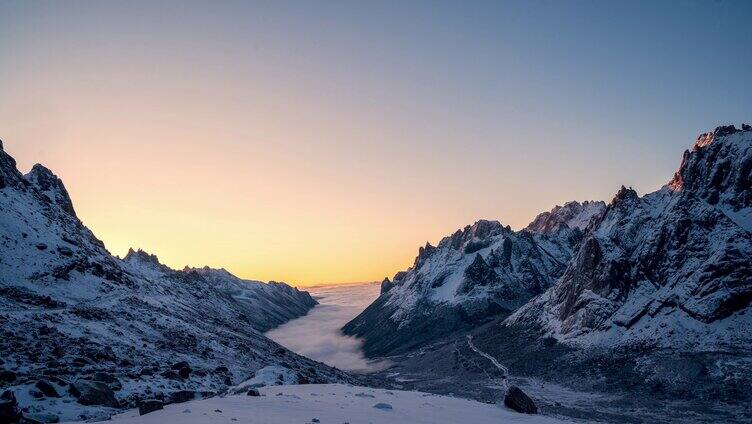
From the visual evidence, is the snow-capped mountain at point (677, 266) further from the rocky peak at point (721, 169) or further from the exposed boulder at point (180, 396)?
the exposed boulder at point (180, 396)

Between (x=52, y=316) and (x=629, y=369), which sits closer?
(x=52, y=316)

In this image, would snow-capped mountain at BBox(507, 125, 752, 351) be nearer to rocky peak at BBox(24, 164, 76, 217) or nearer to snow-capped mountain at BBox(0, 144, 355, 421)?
snow-capped mountain at BBox(0, 144, 355, 421)

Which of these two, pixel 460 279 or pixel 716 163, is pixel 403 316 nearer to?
pixel 460 279

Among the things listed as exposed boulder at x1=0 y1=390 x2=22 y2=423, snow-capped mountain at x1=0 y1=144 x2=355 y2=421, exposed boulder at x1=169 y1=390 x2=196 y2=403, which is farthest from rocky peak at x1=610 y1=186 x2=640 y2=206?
exposed boulder at x1=0 y1=390 x2=22 y2=423

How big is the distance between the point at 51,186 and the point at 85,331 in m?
62.1

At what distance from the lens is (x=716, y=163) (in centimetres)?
10138

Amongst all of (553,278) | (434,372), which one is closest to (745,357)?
(434,372)

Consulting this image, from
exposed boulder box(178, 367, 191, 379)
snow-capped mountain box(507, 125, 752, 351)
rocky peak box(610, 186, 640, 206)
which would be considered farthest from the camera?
rocky peak box(610, 186, 640, 206)

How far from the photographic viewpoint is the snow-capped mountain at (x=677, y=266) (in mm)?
82375

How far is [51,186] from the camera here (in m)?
99.4

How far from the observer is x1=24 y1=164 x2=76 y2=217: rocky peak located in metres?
96.4

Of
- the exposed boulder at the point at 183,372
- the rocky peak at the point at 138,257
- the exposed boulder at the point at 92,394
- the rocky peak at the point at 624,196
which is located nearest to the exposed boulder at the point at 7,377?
the exposed boulder at the point at 92,394

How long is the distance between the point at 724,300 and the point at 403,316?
13042 cm

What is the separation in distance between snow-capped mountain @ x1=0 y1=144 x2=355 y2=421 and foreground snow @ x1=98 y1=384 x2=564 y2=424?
5137 mm
